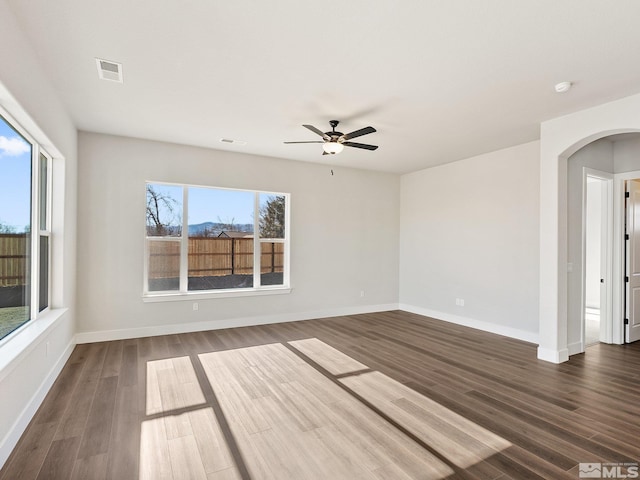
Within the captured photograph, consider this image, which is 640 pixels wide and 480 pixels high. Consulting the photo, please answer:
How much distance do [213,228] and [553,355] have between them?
5.12 meters

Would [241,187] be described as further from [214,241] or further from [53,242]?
[53,242]

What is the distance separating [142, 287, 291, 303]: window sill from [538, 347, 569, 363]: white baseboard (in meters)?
3.89

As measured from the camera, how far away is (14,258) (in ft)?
9.18

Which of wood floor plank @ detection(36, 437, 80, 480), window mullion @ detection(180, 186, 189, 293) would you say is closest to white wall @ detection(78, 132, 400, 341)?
window mullion @ detection(180, 186, 189, 293)

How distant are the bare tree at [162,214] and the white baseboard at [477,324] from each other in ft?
15.6

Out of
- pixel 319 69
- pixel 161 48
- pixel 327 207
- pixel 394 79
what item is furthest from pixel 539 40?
pixel 327 207

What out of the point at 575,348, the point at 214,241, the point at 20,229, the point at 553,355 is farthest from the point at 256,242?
the point at 575,348

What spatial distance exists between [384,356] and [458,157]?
12.2 ft

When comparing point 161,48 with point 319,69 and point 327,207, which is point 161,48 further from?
point 327,207

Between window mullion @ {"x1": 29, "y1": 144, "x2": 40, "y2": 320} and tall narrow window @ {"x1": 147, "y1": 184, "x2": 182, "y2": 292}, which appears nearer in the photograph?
window mullion @ {"x1": 29, "y1": 144, "x2": 40, "y2": 320}

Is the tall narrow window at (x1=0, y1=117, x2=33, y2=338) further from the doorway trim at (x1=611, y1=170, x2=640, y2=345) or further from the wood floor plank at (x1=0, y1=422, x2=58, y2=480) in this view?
the doorway trim at (x1=611, y1=170, x2=640, y2=345)

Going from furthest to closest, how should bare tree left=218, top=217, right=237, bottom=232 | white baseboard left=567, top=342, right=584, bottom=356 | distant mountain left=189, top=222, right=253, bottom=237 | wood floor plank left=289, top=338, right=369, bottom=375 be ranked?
bare tree left=218, top=217, right=237, bottom=232
distant mountain left=189, top=222, right=253, bottom=237
white baseboard left=567, top=342, right=584, bottom=356
wood floor plank left=289, top=338, right=369, bottom=375

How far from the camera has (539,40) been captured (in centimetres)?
253

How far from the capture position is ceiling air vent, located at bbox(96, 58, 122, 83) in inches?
115
